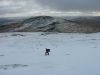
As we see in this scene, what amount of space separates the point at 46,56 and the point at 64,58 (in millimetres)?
1622

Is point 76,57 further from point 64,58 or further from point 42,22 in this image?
point 42,22

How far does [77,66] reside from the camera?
62.2 ft

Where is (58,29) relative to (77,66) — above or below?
below

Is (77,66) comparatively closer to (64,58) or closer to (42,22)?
(64,58)

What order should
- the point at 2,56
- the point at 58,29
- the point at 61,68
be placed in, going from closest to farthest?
1. the point at 61,68
2. the point at 2,56
3. the point at 58,29

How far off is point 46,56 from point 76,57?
7.66ft

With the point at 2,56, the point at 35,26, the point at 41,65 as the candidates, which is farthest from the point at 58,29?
the point at 41,65

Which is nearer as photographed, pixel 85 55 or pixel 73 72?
pixel 73 72

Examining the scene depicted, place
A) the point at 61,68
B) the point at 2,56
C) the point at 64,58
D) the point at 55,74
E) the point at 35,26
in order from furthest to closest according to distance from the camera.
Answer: the point at 35,26 < the point at 2,56 < the point at 64,58 < the point at 61,68 < the point at 55,74

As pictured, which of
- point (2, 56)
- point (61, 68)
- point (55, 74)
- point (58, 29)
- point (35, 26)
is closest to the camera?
point (55, 74)

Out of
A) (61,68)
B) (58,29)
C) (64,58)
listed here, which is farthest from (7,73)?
(58,29)

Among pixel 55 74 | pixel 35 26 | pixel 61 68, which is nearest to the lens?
pixel 55 74

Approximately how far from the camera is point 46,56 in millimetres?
23438

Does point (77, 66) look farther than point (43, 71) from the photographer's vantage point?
Yes
